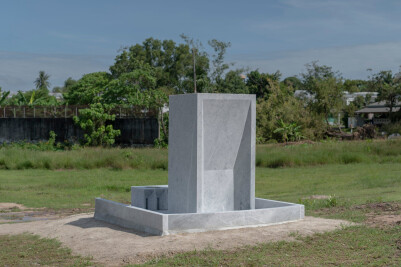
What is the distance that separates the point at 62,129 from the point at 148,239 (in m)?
30.0

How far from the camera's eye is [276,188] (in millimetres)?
20672

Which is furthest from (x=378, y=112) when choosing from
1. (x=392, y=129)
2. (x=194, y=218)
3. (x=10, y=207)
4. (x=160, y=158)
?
(x=194, y=218)

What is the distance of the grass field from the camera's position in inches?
341

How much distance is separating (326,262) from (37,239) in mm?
5674

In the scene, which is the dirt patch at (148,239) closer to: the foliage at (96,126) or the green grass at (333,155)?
the green grass at (333,155)

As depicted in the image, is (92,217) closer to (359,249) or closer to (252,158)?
(252,158)

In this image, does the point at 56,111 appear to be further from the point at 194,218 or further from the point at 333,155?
the point at 194,218

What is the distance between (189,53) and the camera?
Result: 214 ft

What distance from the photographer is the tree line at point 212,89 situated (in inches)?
1594

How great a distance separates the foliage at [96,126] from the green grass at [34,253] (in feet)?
83.6

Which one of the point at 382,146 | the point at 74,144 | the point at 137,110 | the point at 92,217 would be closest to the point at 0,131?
the point at 74,144

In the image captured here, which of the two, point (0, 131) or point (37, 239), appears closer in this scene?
point (37, 239)

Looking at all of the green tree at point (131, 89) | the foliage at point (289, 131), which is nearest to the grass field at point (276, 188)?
the foliage at point (289, 131)

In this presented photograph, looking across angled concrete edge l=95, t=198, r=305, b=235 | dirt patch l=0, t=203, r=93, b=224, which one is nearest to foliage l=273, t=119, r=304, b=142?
dirt patch l=0, t=203, r=93, b=224
